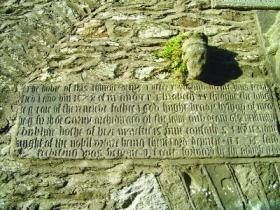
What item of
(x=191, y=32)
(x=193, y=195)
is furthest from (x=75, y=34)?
(x=193, y=195)

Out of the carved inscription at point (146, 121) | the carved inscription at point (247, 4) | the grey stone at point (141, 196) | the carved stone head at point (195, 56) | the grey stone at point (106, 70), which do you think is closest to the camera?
the grey stone at point (141, 196)

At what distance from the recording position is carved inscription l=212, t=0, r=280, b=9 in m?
4.03

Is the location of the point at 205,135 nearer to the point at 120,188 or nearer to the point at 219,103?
the point at 219,103

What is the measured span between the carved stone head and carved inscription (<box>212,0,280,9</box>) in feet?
2.26

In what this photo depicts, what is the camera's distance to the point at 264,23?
3934mm

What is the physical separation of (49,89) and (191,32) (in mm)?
1333

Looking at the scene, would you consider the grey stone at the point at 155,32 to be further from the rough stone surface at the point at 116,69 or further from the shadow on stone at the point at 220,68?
the shadow on stone at the point at 220,68

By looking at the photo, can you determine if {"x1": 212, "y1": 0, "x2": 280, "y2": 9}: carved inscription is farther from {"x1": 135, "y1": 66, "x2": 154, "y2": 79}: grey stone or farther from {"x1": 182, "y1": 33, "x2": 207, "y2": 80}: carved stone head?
{"x1": 135, "y1": 66, "x2": 154, "y2": 79}: grey stone

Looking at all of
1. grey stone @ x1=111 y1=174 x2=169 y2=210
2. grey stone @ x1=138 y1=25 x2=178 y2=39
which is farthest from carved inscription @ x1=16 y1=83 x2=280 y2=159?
A: grey stone @ x1=138 y1=25 x2=178 y2=39

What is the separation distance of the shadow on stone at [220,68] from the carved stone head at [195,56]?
6cm

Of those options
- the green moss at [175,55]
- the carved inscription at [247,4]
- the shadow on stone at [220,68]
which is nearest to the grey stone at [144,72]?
the green moss at [175,55]

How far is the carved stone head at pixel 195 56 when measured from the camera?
345 cm

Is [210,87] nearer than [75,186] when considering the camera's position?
No

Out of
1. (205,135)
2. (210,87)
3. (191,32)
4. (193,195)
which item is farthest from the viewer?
(191,32)
